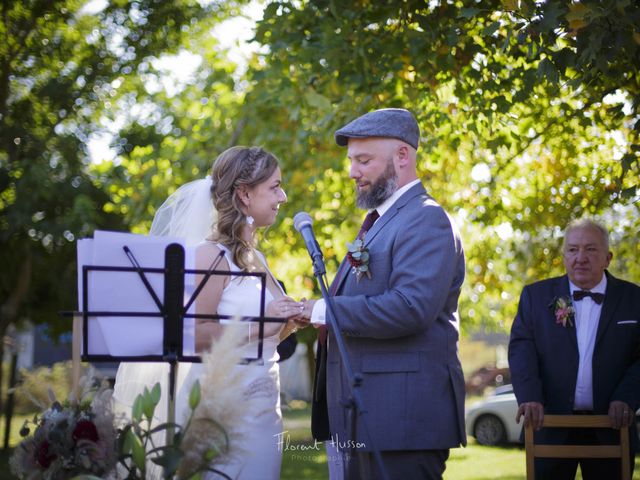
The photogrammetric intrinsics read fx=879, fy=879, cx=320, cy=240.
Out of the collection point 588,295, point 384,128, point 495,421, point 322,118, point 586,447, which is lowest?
point 495,421

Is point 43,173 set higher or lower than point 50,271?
higher

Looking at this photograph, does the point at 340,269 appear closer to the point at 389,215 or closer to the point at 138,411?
the point at 389,215

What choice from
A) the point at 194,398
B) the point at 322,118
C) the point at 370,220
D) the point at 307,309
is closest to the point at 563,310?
the point at 370,220

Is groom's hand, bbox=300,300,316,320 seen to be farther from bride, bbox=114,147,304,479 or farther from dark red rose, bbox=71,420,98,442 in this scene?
dark red rose, bbox=71,420,98,442

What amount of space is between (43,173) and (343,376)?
944 centimetres

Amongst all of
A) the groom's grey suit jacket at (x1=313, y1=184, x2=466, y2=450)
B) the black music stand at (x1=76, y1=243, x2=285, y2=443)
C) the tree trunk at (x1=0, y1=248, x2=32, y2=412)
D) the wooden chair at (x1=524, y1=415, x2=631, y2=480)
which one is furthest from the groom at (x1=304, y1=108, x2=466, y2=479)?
the tree trunk at (x1=0, y1=248, x2=32, y2=412)

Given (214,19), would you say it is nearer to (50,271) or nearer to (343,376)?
(50,271)

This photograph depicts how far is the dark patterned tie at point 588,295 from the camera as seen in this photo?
521cm

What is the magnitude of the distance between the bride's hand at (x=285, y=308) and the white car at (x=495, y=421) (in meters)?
11.5

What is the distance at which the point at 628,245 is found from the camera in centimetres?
998

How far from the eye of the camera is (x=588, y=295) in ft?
17.2

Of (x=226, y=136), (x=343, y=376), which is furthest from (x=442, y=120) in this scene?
(x=226, y=136)

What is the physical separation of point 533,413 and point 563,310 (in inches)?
26.4

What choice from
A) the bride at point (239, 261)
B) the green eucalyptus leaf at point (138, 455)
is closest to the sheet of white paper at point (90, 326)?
the green eucalyptus leaf at point (138, 455)
